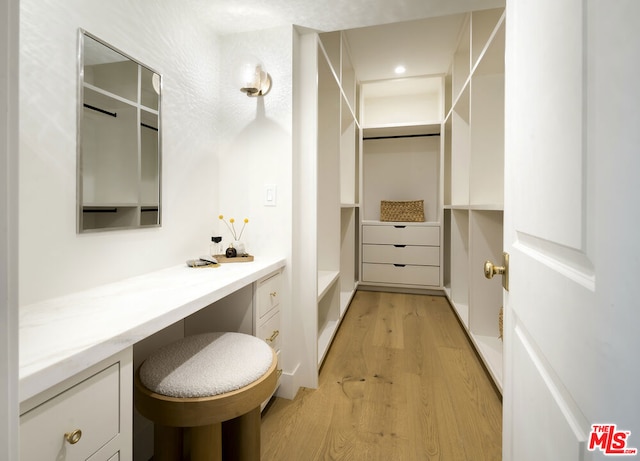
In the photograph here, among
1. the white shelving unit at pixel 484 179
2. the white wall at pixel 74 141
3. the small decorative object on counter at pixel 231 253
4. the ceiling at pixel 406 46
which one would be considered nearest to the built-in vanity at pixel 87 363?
the white wall at pixel 74 141

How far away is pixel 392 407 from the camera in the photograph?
1.61 metres

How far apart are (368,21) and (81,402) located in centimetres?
191

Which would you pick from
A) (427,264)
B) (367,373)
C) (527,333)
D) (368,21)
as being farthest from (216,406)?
(427,264)

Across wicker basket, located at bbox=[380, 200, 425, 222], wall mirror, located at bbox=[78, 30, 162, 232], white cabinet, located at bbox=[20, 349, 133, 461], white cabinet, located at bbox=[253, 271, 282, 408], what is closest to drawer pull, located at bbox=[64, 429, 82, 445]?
white cabinet, located at bbox=[20, 349, 133, 461]

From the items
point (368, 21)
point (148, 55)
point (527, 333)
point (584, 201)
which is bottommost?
point (527, 333)

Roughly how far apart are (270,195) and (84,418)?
4.04 feet

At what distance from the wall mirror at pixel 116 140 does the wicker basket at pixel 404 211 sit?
2.88m

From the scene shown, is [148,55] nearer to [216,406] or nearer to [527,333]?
[216,406]

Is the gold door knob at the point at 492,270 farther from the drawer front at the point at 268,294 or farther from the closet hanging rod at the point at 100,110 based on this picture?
the closet hanging rod at the point at 100,110

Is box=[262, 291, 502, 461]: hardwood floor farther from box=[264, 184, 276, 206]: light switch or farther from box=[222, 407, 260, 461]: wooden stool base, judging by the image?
box=[264, 184, 276, 206]: light switch

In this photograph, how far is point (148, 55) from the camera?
1331mm

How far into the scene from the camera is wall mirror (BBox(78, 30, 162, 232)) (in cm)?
107

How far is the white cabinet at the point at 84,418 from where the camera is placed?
0.55 metres
